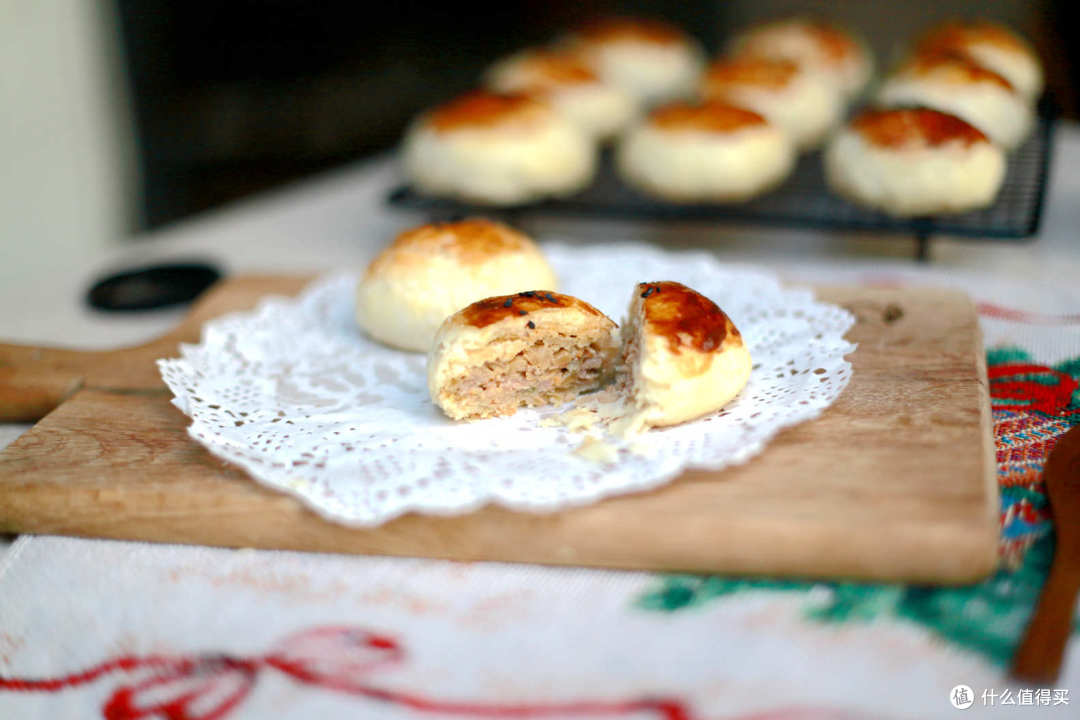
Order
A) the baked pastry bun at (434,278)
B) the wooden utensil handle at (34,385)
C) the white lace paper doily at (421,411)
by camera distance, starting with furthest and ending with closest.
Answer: the baked pastry bun at (434,278)
the wooden utensil handle at (34,385)
the white lace paper doily at (421,411)

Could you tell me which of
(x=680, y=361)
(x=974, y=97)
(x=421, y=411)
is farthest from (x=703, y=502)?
(x=974, y=97)

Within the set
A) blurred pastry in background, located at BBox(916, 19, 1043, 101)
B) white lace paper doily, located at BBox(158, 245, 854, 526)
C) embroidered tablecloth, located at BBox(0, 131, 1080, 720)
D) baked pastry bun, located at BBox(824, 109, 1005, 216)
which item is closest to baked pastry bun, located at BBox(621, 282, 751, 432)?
white lace paper doily, located at BBox(158, 245, 854, 526)

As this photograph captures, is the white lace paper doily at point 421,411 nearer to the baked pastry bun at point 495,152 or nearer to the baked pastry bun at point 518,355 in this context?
the baked pastry bun at point 518,355

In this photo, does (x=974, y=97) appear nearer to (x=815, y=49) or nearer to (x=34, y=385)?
(x=815, y=49)

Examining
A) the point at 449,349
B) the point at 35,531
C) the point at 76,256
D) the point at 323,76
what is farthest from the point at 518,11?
the point at 35,531

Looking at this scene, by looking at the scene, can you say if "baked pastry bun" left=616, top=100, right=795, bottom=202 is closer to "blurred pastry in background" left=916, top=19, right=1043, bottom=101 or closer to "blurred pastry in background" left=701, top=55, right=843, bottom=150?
"blurred pastry in background" left=701, top=55, right=843, bottom=150

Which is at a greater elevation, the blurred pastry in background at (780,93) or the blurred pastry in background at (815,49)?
the blurred pastry in background at (815,49)

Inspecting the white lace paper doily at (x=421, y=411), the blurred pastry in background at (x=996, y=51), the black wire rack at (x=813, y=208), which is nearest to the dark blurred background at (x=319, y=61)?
the blurred pastry in background at (x=996, y=51)
